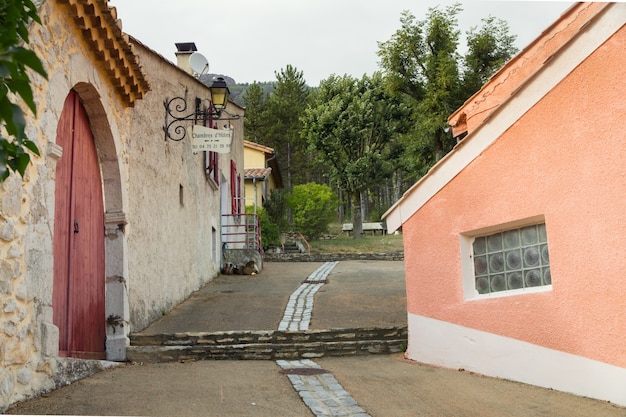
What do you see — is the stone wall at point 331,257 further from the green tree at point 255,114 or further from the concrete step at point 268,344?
the concrete step at point 268,344

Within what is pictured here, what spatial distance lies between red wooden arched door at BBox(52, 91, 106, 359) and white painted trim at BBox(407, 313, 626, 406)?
10.7 ft

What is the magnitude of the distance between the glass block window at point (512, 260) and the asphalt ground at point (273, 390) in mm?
833

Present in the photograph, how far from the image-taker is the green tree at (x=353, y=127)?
62.0 ft

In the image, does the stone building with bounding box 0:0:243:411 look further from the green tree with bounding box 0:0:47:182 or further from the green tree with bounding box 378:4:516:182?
the green tree with bounding box 378:4:516:182

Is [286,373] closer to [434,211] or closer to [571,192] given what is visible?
[434,211]

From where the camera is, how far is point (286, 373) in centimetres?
516

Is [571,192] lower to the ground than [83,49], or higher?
lower

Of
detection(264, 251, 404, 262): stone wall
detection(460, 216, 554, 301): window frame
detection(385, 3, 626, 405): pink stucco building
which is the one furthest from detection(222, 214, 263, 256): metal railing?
detection(460, 216, 554, 301): window frame

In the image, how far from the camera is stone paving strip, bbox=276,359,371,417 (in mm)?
3727

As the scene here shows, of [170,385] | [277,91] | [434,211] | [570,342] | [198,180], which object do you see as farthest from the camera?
[277,91]

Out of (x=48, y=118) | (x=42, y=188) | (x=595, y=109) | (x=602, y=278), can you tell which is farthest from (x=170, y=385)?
(x=595, y=109)

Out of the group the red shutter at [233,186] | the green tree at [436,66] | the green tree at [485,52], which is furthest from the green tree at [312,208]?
the green tree at [485,52]

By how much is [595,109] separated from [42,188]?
385 centimetres

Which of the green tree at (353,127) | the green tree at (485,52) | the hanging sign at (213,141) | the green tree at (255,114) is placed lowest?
the hanging sign at (213,141)
